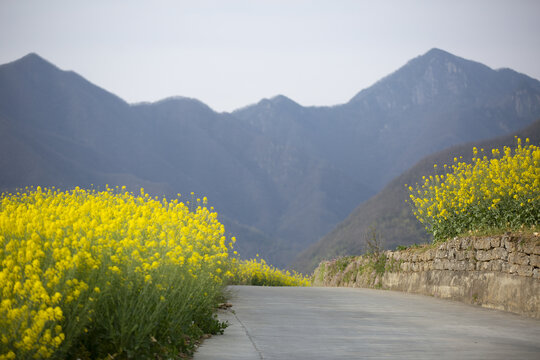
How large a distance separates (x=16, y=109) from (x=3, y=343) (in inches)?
7217

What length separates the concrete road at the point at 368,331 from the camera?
5.67 meters

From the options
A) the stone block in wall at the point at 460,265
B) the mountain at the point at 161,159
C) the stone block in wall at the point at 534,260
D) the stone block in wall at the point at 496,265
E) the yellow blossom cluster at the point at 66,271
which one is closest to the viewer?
the yellow blossom cluster at the point at 66,271

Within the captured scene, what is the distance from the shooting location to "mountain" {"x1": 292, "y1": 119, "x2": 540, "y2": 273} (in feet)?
201

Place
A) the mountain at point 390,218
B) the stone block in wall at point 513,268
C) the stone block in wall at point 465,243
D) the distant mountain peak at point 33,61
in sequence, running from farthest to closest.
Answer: the distant mountain peak at point 33,61
the mountain at point 390,218
the stone block in wall at point 465,243
the stone block in wall at point 513,268

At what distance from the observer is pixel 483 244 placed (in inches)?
382

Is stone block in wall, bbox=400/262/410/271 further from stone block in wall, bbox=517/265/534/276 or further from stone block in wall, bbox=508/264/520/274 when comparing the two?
stone block in wall, bbox=517/265/534/276

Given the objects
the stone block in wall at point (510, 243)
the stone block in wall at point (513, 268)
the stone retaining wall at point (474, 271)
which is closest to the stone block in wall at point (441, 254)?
the stone retaining wall at point (474, 271)

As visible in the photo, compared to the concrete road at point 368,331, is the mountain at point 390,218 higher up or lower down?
higher up

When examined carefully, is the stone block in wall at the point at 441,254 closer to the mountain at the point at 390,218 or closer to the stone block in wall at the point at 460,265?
the stone block in wall at the point at 460,265

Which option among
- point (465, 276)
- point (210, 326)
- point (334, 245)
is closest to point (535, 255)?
point (465, 276)

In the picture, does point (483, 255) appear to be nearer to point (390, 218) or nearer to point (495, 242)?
point (495, 242)

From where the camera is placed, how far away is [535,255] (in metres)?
8.28

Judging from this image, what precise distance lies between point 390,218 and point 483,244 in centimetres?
6211

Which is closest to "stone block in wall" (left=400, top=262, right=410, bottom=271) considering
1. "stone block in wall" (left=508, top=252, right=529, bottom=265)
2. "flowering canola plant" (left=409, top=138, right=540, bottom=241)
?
"flowering canola plant" (left=409, top=138, right=540, bottom=241)
